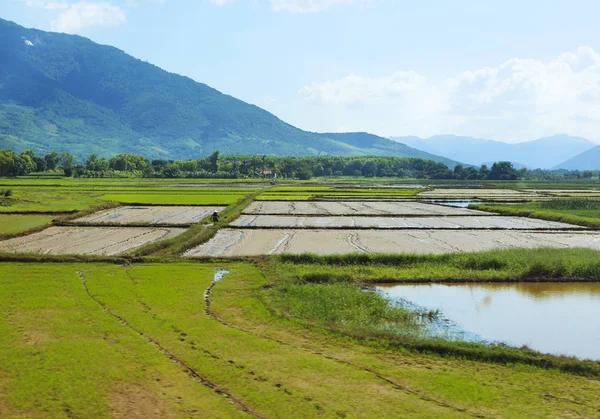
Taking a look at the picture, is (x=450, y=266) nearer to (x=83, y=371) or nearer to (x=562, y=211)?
(x=83, y=371)

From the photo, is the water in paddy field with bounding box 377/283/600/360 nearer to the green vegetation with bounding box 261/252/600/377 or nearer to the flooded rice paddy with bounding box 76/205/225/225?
the green vegetation with bounding box 261/252/600/377

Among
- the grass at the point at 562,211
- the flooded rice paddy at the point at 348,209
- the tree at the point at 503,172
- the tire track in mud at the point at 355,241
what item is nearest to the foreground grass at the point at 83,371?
the tire track in mud at the point at 355,241

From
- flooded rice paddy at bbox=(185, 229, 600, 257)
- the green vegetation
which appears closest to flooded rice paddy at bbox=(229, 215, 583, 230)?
flooded rice paddy at bbox=(185, 229, 600, 257)

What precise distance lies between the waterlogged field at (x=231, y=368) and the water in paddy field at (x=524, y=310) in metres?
1.66

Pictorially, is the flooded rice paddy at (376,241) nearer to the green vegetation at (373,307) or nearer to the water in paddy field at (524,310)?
the green vegetation at (373,307)

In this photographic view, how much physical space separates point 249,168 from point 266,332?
11400 centimetres

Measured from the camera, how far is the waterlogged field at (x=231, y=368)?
744 centimetres

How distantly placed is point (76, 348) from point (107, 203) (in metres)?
32.8

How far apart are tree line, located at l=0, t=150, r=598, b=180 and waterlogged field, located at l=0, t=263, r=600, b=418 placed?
289 ft

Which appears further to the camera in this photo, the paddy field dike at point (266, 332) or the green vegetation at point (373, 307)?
the green vegetation at point (373, 307)

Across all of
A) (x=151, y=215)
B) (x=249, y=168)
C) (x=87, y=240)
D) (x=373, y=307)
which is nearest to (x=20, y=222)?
(x=151, y=215)

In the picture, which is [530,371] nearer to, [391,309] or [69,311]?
[391,309]

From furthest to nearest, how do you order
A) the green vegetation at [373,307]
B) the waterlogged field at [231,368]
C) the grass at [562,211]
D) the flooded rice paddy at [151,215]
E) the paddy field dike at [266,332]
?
the grass at [562,211], the flooded rice paddy at [151,215], the green vegetation at [373,307], the paddy field dike at [266,332], the waterlogged field at [231,368]

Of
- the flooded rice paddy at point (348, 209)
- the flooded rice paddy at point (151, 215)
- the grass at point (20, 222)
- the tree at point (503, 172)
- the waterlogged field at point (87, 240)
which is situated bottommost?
the waterlogged field at point (87, 240)
